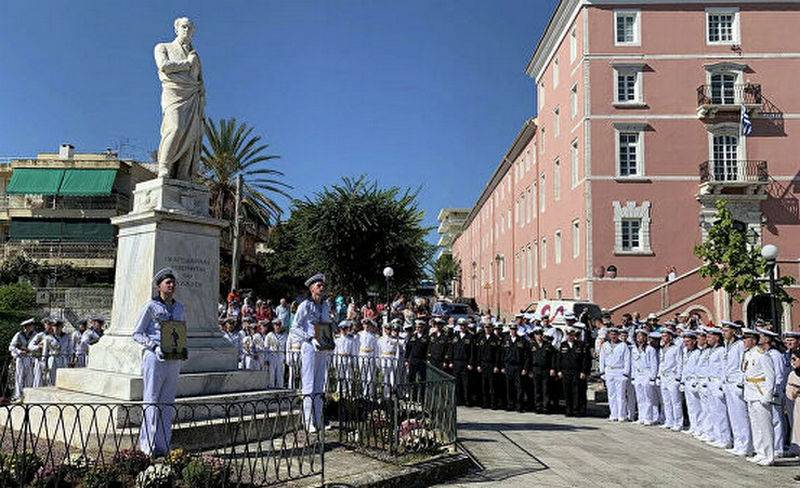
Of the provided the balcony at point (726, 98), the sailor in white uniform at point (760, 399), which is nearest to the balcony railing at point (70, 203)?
the balcony at point (726, 98)

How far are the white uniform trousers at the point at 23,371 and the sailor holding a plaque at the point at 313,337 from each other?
30.7 ft

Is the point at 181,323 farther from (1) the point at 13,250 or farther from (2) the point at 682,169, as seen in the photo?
(1) the point at 13,250

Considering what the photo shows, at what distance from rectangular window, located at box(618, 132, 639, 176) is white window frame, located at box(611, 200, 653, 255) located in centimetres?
177

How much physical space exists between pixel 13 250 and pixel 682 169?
42288 millimetres

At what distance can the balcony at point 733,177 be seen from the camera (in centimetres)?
3111

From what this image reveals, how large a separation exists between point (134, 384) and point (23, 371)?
922cm

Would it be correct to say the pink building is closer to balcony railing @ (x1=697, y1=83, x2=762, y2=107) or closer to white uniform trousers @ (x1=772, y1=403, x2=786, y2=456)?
balcony railing @ (x1=697, y1=83, x2=762, y2=107)

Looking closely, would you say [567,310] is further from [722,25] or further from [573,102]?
[722,25]

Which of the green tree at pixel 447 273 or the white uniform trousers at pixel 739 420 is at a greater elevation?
the green tree at pixel 447 273

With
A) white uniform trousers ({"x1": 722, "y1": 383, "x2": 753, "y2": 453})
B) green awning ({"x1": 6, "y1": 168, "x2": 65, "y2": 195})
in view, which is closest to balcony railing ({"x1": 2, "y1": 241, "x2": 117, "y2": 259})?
green awning ({"x1": 6, "y1": 168, "x2": 65, "y2": 195})

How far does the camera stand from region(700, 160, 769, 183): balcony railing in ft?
103

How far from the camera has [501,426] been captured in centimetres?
1265

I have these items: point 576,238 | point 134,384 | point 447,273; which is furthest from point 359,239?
point 447,273

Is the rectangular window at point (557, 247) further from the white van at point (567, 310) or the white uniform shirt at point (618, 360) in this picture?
the white uniform shirt at point (618, 360)
